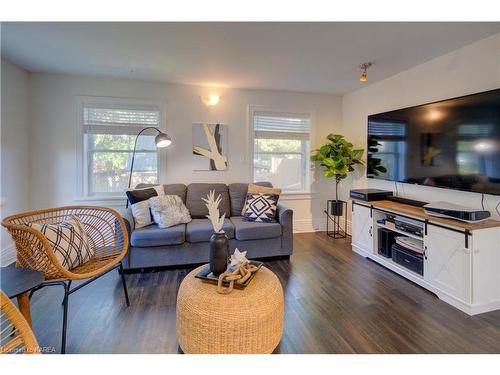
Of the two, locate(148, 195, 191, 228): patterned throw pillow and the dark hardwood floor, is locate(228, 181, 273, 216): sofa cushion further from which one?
the dark hardwood floor

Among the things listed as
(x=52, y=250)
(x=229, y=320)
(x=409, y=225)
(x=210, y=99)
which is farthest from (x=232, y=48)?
(x=409, y=225)

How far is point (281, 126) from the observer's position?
4.27 meters

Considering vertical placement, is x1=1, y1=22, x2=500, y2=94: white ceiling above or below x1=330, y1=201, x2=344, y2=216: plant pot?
above

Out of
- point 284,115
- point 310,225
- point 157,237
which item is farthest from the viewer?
point 310,225

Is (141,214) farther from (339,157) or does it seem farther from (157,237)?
(339,157)

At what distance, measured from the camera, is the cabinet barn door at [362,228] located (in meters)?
3.11

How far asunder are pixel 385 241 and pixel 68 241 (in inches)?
122

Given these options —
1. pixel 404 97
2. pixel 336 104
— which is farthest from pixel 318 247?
pixel 336 104

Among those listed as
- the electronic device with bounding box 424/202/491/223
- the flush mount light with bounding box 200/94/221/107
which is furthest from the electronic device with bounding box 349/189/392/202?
the flush mount light with bounding box 200/94/221/107

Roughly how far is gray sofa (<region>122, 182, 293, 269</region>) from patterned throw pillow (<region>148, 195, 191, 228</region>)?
2.9 inches

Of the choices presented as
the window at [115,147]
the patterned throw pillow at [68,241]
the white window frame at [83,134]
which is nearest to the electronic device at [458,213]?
the patterned throw pillow at [68,241]

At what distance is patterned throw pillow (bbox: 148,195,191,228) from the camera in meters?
2.84

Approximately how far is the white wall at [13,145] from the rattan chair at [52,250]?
4.83 ft

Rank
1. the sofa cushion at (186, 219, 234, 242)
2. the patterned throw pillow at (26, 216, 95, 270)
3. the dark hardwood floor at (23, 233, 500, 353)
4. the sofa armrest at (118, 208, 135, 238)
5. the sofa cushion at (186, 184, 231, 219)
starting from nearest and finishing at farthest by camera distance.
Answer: the dark hardwood floor at (23, 233, 500, 353) → the patterned throw pillow at (26, 216, 95, 270) → the sofa armrest at (118, 208, 135, 238) → the sofa cushion at (186, 219, 234, 242) → the sofa cushion at (186, 184, 231, 219)
